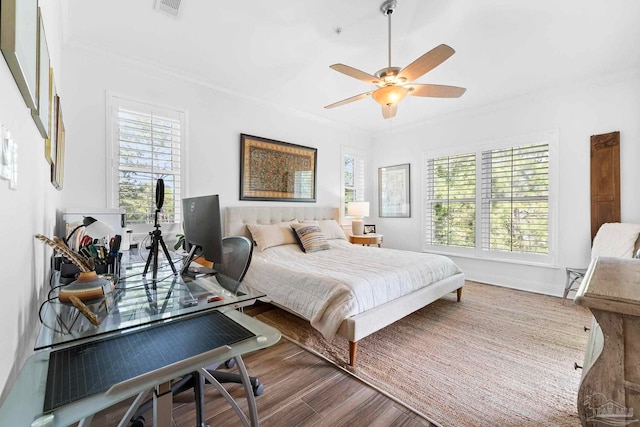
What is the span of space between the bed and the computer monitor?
28 centimetres

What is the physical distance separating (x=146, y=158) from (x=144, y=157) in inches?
0.8

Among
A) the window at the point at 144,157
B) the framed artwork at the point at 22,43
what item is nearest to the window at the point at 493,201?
the window at the point at 144,157

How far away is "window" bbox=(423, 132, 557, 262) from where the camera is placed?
3.59 meters

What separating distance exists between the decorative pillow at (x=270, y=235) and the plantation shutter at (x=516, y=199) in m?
2.89

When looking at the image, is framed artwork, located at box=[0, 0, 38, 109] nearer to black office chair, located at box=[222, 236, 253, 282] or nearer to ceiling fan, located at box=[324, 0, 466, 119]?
black office chair, located at box=[222, 236, 253, 282]

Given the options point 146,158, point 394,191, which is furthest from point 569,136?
point 146,158

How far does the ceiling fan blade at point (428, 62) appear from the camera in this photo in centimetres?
189

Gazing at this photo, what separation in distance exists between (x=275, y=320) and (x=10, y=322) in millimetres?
2208

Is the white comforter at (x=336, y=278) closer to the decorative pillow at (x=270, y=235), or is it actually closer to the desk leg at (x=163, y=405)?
the decorative pillow at (x=270, y=235)

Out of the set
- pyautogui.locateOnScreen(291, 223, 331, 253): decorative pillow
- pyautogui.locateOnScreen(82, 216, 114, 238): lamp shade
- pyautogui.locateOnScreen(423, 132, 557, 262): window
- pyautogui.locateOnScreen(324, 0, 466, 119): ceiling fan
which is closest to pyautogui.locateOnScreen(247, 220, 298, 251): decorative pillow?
pyautogui.locateOnScreen(291, 223, 331, 253): decorative pillow

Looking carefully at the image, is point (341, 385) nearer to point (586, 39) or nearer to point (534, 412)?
point (534, 412)

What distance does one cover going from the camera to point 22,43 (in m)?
0.75

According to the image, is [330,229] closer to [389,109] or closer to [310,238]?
[310,238]

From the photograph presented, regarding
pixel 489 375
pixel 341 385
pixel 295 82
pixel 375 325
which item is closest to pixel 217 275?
pixel 341 385
